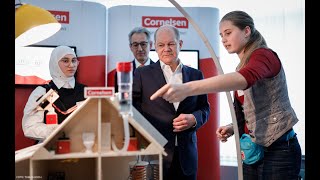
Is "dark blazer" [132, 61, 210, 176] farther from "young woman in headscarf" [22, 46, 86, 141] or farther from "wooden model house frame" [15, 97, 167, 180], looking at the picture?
"young woman in headscarf" [22, 46, 86, 141]

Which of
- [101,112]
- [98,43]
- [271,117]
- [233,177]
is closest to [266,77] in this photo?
[271,117]

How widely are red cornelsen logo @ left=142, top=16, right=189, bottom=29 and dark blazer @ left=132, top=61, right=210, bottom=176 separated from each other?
105 cm

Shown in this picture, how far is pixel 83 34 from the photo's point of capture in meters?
2.23

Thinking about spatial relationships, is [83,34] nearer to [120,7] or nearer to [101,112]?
[120,7]

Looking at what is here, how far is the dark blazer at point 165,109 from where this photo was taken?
4.23ft

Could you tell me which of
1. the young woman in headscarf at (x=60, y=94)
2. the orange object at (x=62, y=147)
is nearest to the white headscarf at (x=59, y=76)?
the young woman in headscarf at (x=60, y=94)

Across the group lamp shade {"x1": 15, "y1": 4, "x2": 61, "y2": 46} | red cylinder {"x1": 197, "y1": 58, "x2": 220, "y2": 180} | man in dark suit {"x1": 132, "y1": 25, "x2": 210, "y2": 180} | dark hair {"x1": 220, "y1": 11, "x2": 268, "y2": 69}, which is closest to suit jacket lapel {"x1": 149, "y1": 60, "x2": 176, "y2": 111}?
man in dark suit {"x1": 132, "y1": 25, "x2": 210, "y2": 180}

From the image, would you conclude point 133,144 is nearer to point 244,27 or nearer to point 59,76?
point 59,76

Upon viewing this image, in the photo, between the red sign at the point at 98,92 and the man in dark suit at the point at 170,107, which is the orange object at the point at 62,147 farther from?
the man in dark suit at the point at 170,107

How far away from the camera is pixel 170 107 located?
1.32 m

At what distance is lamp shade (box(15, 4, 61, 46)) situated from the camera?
5.26 ft

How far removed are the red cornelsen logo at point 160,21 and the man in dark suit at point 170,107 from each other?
1023 millimetres

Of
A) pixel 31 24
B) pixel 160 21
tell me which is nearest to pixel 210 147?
pixel 160 21

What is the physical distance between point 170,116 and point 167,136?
3.1 inches
